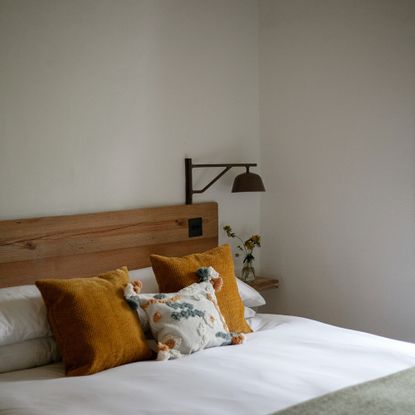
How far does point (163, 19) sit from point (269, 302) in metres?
1.75

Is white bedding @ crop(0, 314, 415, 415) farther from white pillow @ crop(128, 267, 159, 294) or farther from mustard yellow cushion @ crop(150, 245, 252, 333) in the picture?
white pillow @ crop(128, 267, 159, 294)

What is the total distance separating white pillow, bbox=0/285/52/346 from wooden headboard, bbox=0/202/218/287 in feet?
0.80

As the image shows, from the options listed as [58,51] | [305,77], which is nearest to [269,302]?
[305,77]

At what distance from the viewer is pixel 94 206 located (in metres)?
3.20

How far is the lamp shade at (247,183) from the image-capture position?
3.53 metres

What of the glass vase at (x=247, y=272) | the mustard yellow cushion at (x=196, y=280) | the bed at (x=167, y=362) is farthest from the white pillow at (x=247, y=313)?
the glass vase at (x=247, y=272)

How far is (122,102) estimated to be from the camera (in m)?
3.30

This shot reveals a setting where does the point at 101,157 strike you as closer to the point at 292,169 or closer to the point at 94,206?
the point at 94,206

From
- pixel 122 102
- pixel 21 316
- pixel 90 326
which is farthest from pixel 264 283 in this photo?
pixel 21 316

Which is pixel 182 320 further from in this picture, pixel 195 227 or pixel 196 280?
pixel 195 227

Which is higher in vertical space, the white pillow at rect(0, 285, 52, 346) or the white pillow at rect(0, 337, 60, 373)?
the white pillow at rect(0, 285, 52, 346)

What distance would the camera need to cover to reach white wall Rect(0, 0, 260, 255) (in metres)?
2.95

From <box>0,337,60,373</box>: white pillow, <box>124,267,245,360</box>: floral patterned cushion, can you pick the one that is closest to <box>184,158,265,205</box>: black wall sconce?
<box>124,267,245,360</box>: floral patterned cushion

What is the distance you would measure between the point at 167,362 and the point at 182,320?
0.19 metres
